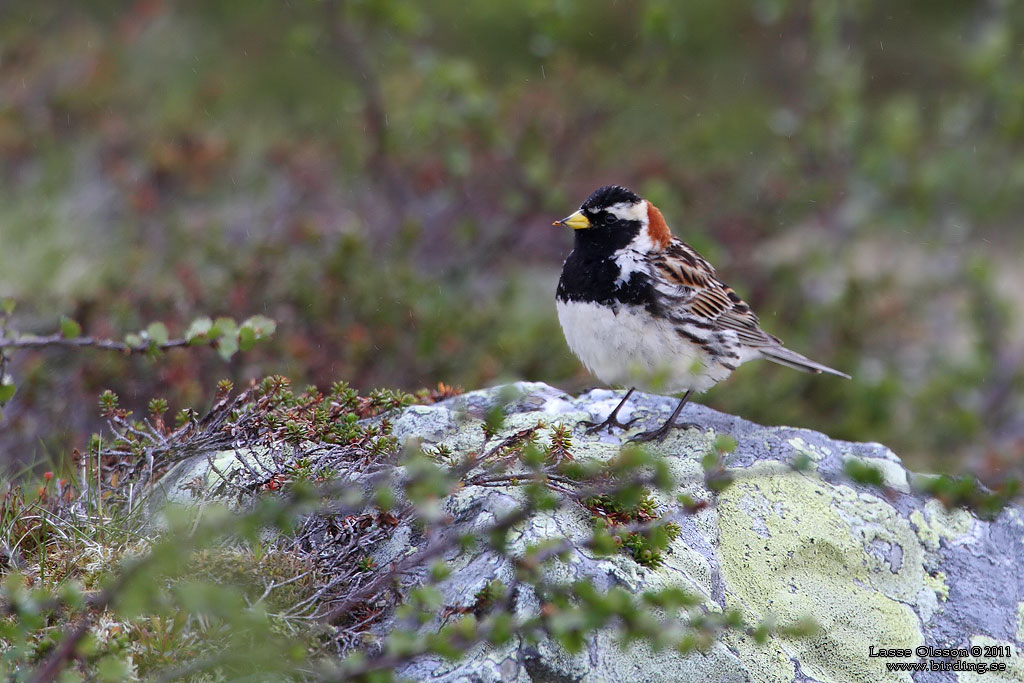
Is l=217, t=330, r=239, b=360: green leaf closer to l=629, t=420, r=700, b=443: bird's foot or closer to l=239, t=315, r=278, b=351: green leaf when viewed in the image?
l=239, t=315, r=278, b=351: green leaf

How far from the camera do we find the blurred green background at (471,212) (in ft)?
24.6

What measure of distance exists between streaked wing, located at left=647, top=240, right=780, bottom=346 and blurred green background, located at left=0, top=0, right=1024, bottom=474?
1.30 m

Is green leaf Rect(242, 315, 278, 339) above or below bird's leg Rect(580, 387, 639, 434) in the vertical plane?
above

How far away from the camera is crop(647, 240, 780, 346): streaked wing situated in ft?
16.6

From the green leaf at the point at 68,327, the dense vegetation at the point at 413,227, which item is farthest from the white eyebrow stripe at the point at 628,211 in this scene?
the green leaf at the point at 68,327

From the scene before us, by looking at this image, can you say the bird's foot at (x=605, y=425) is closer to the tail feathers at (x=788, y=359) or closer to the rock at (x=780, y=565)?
the rock at (x=780, y=565)

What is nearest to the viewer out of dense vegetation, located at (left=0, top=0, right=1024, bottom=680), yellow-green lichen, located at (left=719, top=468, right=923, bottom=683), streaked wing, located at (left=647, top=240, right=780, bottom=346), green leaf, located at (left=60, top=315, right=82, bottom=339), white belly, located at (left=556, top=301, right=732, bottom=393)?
yellow-green lichen, located at (left=719, top=468, right=923, bottom=683)

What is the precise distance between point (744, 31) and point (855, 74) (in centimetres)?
521

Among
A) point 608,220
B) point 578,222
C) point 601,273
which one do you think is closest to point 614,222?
point 608,220

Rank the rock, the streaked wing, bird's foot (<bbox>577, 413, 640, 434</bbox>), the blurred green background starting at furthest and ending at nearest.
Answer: the blurred green background
the streaked wing
bird's foot (<bbox>577, 413, 640, 434</bbox>)
the rock

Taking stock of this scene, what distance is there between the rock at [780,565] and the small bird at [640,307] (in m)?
0.34

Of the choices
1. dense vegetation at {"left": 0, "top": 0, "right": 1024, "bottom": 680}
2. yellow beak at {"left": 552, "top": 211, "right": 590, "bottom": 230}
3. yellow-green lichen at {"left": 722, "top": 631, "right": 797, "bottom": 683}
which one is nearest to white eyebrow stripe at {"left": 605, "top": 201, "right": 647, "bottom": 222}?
yellow beak at {"left": 552, "top": 211, "right": 590, "bottom": 230}

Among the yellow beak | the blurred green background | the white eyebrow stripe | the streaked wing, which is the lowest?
the blurred green background

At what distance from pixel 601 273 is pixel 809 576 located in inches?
67.1
